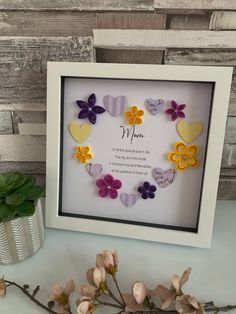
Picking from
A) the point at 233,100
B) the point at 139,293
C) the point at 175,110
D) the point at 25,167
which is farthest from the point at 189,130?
the point at 25,167

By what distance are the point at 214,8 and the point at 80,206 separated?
16.7 inches

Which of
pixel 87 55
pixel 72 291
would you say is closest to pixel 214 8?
pixel 87 55

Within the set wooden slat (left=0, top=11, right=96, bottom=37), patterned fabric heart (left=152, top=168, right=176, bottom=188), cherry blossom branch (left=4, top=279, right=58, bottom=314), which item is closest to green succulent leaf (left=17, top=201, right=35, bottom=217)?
cherry blossom branch (left=4, top=279, right=58, bottom=314)

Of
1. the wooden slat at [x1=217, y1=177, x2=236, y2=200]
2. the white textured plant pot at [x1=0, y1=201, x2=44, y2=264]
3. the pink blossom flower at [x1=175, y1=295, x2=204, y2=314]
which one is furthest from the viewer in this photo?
the wooden slat at [x1=217, y1=177, x2=236, y2=200]

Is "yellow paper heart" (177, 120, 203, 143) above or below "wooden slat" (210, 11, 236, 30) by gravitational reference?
below

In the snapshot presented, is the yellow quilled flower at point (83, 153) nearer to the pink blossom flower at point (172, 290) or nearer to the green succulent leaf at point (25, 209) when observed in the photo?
the green succulent leaf at point (25, 209)

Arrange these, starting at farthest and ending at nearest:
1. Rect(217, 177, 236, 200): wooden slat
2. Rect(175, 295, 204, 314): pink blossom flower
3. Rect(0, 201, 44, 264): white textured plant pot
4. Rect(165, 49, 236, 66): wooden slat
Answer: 1. Rect(217, 177, 236, 200): wooden slat
2. Rect(165, 49, 236, 66): wooden slat
3. Rect(0, 201, 44, 264): white textured plant pot
4. Rect(175, 295, 204, 314): pink blossom flower

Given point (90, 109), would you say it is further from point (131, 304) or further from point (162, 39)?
point (131, 304)

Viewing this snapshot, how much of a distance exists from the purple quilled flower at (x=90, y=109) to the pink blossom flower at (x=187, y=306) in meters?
0.31

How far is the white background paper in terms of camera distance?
1.75 ft

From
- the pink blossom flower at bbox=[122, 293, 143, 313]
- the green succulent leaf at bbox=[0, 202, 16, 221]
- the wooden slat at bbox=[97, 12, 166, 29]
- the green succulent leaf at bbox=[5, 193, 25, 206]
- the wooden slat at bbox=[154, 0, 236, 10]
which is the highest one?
the wooden slat at bbox=[154, 0, 236, 10]

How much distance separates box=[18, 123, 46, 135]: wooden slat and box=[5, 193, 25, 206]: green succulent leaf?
196 mm

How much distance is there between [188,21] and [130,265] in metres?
0.43

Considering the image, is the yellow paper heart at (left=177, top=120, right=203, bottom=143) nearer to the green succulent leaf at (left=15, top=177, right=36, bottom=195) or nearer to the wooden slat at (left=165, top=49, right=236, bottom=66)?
the wooden slat at (left=165, top=49, right=236, bottom=66)
